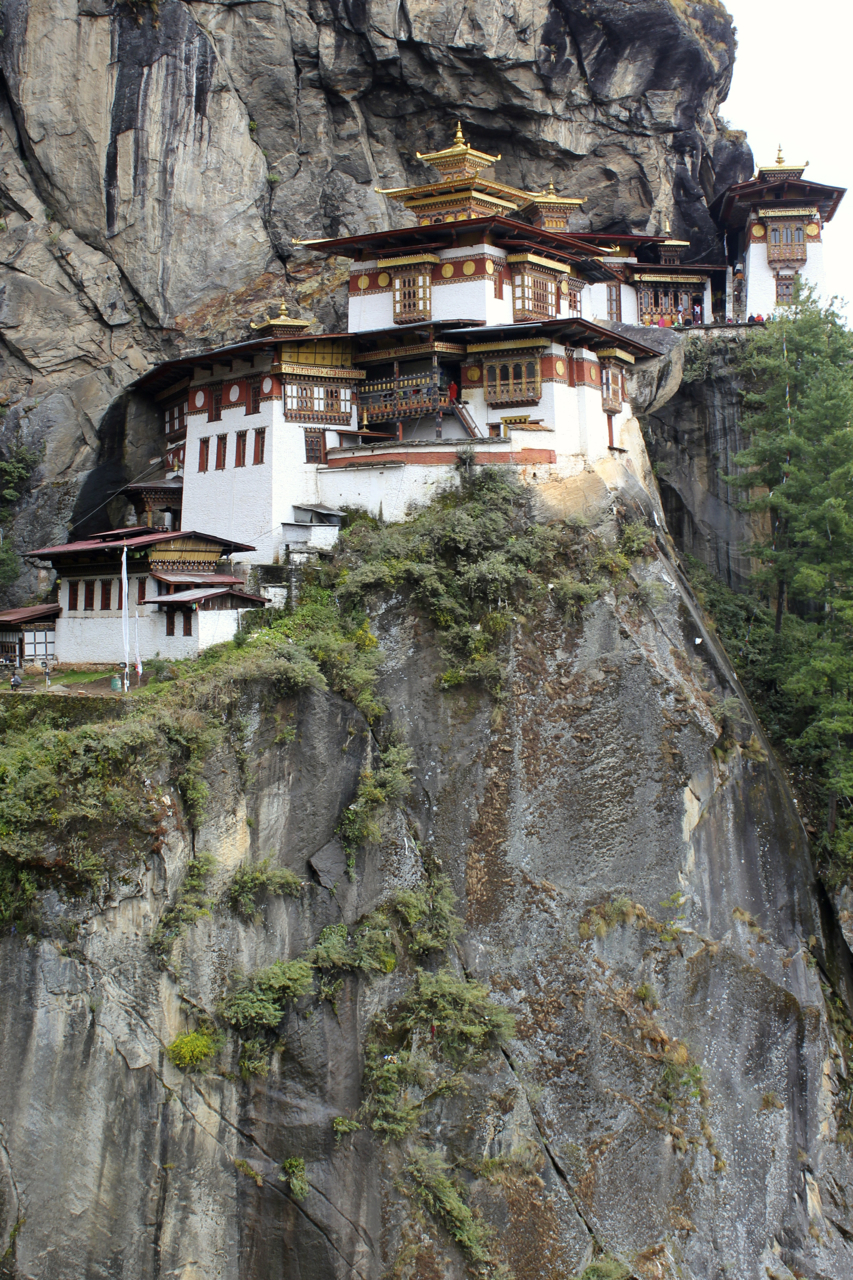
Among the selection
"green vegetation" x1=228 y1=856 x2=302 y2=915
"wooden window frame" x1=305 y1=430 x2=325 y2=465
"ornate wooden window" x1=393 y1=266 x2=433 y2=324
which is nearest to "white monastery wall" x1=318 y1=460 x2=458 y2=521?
"wooden window frame" x1=305 y1=430 x2=325 y2=465

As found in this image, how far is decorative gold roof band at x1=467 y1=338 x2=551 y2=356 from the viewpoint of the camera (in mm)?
34281

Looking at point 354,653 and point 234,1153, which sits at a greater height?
point 354,653

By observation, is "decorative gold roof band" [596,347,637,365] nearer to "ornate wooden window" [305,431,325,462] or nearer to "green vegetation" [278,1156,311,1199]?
"ornate wooden window" [305,431,325,462]

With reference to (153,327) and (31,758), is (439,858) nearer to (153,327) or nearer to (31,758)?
(31,758)

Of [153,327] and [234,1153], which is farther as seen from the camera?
[153,327]

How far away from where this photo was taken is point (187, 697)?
2431 cm

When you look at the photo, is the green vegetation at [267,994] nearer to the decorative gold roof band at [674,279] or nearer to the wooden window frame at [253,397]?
the wooden window frame at [253,397]

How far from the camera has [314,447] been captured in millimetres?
34281

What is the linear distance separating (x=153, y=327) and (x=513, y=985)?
27938 millimetres

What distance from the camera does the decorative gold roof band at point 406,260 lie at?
3556 centimetres

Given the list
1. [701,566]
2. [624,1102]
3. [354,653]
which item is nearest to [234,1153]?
[624,1102]

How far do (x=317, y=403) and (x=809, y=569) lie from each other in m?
17.1

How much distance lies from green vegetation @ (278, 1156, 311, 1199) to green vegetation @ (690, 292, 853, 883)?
56.5 feet

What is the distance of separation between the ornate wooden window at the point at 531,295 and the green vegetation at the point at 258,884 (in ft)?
72.3
